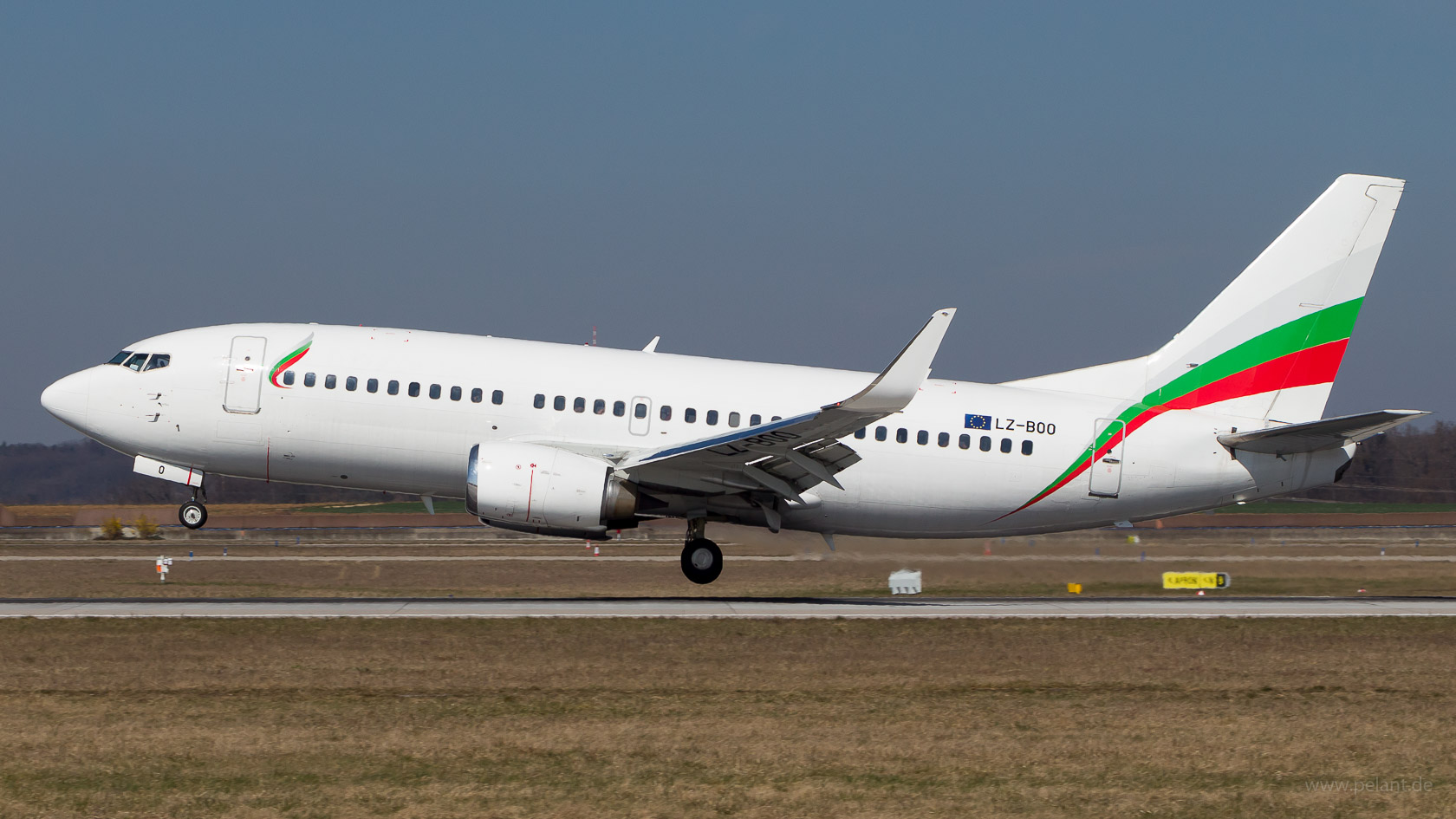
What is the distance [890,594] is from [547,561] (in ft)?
65.9

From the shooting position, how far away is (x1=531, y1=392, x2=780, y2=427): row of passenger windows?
26.2 metres

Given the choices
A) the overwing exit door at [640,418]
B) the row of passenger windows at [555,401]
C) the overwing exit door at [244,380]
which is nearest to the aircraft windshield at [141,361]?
the row of passenger windows at [555,401]

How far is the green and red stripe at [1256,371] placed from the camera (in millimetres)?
28125

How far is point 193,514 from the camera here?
86.4ft

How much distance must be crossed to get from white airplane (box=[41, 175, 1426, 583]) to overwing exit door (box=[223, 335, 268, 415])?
0.04m

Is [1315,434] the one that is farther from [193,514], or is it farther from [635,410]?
[193,514]

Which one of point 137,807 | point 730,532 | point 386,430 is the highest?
point 386,430

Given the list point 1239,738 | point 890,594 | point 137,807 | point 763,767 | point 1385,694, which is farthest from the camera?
point 890,594

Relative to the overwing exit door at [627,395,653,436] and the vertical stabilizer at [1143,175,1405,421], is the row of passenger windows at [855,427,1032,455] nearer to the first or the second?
the vertical stabilizer at [1143,175,1405,421]

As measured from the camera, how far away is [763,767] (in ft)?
44.1

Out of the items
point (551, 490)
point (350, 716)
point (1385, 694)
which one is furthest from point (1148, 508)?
point (350, 716)

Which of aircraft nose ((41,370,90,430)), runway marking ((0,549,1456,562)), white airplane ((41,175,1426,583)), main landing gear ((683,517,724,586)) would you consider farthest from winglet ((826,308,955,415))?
runway marking ((0,549,1456,562))

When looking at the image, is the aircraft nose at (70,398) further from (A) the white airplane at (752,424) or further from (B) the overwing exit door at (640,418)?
(B) the overwing exit door at (640,418)

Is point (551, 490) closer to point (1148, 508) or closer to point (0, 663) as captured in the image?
point (0, 663)
